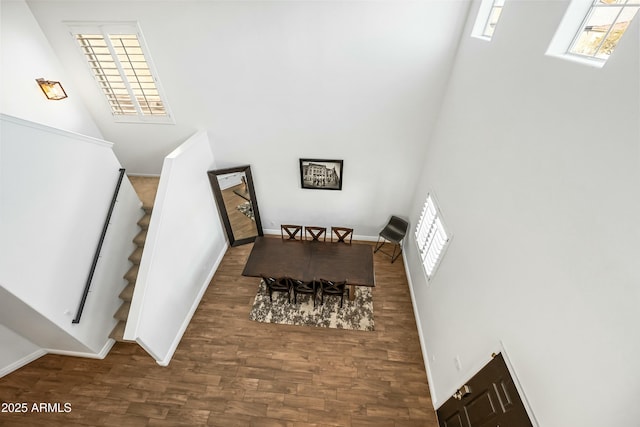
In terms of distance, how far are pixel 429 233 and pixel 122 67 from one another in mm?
5314

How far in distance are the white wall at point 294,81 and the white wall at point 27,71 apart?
0.16 metres

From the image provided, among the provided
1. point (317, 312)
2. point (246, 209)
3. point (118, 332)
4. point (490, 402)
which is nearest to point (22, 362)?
point (118, 332)

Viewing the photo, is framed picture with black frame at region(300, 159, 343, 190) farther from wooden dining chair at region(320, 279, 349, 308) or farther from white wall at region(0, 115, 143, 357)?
white wall at region(0, 115, 143, 357)

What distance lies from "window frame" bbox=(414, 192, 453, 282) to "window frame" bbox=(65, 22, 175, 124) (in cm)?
445

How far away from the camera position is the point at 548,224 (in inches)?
68.4

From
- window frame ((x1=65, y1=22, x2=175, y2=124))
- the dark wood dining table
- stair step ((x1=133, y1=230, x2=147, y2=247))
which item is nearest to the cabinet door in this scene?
the dark wood dining table

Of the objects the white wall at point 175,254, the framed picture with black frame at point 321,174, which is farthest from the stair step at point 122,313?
the framed picture with black frame at point 321,174

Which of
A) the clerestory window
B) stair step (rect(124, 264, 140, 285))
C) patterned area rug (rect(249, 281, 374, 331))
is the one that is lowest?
patterned area rug (rect(249, 281, 374, 331))

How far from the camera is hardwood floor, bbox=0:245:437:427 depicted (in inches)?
130

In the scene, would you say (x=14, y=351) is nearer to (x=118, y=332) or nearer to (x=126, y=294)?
(x=118, y=332)

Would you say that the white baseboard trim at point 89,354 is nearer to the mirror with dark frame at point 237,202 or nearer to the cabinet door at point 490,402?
the mirror with dark frame at point 237,202

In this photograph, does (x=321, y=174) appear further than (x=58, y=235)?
Yes

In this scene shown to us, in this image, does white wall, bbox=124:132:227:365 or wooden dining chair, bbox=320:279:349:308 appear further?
wooden dining chair, bbox=320:279:349:308

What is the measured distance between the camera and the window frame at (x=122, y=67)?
3648 mm
